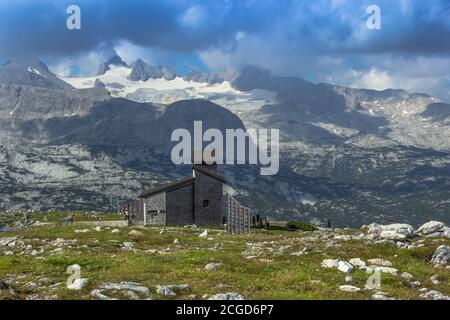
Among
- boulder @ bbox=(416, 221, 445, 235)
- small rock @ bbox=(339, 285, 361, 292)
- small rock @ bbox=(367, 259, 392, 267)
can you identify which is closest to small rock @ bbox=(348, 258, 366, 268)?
small rock @ bbox=(367, 259, 392, 267)

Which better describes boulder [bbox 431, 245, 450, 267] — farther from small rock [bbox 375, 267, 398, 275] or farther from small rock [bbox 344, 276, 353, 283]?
small rock [bbox 344, 276, 353, 283]

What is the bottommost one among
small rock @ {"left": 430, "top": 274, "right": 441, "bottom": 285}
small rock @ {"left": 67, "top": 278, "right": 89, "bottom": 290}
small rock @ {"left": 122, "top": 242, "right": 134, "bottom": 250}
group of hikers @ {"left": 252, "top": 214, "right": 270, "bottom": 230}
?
group of hikers @ {"left": 252, "top": 214, "right": 270, "bottom": 230}

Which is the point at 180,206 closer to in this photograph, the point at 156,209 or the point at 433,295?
the point at 156,209

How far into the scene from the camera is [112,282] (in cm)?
2142

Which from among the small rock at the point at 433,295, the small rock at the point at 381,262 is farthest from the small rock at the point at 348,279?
the small rock at the point at 381,262

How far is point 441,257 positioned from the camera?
100 ft

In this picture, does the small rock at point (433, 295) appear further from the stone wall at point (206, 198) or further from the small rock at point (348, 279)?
the stone wall at point (206, 198)

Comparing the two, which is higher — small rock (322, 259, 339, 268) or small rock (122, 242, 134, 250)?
small rock (322, 259, 339, 268)

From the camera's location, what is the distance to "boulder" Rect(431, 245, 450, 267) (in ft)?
99.0

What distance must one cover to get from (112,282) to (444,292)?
12276mm

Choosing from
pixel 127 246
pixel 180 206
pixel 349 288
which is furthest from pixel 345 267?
pixel 180 206
